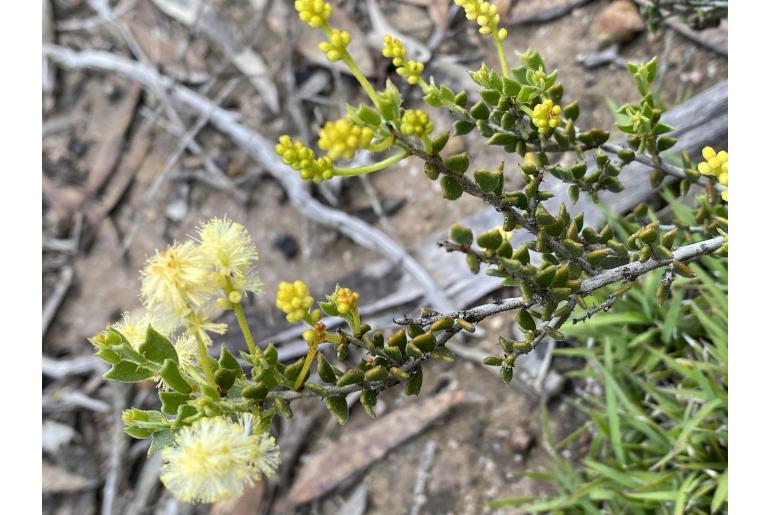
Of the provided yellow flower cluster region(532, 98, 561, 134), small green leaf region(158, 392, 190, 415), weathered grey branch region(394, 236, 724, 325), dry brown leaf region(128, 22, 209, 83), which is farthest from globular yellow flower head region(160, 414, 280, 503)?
dry brown leaf region(128, 22, 209, 83)

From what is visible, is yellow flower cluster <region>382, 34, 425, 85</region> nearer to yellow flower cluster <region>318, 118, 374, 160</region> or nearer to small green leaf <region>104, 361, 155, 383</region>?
yellow flower cluster <region>318, 118, 374, 160</region>

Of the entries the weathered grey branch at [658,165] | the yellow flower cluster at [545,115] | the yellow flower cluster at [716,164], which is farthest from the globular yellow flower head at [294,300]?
the weathered grey branch at [658,165]

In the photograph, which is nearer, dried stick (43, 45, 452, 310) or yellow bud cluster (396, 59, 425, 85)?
yellow bud cluster (396, 59, 425, 85)

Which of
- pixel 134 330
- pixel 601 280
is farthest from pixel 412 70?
pixel 134 330

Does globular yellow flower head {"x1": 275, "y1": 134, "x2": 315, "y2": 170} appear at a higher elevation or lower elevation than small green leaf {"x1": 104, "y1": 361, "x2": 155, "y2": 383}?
higher

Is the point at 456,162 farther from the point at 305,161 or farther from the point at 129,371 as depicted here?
the point at 129,371

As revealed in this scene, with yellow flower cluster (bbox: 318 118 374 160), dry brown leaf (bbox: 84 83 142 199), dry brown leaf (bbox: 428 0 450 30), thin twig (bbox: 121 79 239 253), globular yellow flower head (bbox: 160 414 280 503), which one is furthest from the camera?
dry brown leaf (bbox: 84 83 142 199)

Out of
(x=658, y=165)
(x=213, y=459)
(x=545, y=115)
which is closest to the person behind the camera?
(x=213, y=459)
